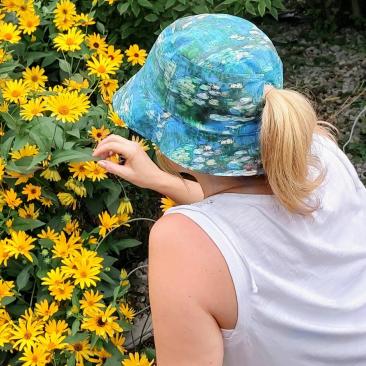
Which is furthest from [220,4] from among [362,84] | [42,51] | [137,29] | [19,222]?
[362,84]

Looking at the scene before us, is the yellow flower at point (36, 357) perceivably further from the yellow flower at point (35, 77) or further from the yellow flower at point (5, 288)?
the yellow flower at point (35, 77)

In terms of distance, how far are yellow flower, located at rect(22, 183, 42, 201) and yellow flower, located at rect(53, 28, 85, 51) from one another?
0.49 m

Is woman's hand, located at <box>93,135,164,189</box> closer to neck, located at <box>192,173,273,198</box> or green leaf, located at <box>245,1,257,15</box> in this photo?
neck, located at <box>192,173,273,198</box>

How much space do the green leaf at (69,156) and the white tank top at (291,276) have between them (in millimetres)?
708

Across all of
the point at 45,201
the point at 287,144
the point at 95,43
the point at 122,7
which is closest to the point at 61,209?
the point at 45,201

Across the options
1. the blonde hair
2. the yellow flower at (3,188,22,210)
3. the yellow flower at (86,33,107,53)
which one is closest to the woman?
the blonde hair

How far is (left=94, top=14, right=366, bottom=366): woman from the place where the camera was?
1155mm

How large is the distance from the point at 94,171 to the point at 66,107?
0.18 meters

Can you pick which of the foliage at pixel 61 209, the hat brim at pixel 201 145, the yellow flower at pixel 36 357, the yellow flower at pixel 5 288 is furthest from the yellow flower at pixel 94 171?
the hat brim at pixel 201 145

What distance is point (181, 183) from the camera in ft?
5.55

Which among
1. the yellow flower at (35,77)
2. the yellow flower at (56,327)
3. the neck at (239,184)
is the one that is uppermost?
the neck at (239,184)

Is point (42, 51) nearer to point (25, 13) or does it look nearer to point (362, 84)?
point (25, 13)

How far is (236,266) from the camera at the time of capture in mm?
1174

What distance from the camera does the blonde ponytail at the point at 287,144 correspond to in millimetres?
1116
